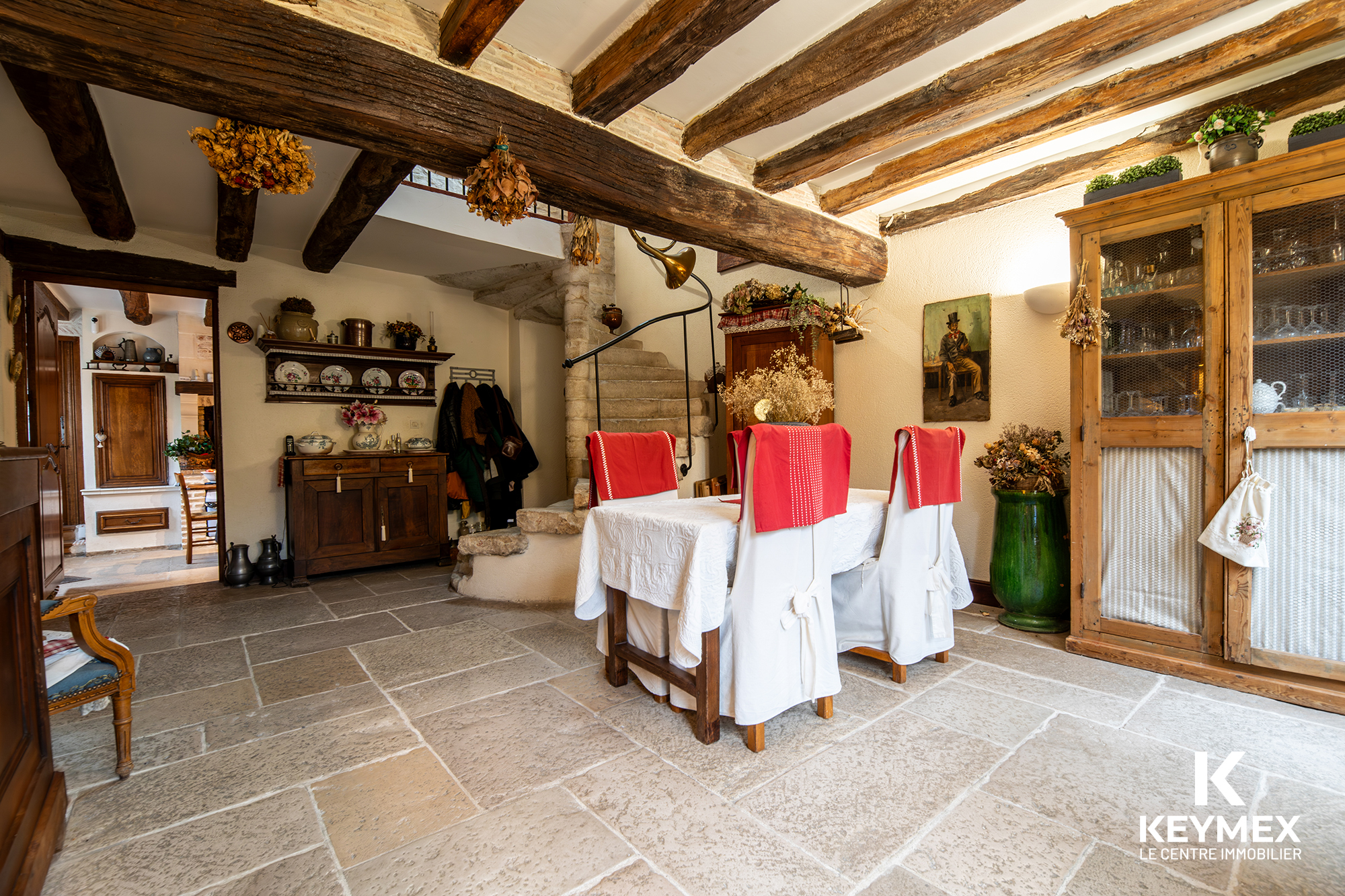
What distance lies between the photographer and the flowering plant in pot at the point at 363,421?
16.3 ft

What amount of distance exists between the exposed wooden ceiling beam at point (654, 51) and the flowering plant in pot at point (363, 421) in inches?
138

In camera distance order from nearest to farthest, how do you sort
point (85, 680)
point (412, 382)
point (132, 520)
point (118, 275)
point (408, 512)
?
point (85, 680), point (118, 275), point (408, 512), point (412, 382), point (132, 520)

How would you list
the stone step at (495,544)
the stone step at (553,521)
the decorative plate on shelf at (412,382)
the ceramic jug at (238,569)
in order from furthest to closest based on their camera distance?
the decorative plate on shelf at (412,382) < the ceramic jug at (238,569) < the stone step at (495,544) < the stone step at (553,521)

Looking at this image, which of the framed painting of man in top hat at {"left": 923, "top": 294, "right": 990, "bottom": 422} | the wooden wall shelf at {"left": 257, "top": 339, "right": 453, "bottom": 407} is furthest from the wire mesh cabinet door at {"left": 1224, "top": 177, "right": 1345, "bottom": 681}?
the wooden wall shelf at {"left": 257, "top": 339, "right": 453, "bottom": 407}

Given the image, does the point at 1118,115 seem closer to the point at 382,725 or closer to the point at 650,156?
the point at 650,156

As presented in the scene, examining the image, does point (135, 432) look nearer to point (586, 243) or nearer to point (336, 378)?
point (336, 378)

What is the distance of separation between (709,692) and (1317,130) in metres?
3.18

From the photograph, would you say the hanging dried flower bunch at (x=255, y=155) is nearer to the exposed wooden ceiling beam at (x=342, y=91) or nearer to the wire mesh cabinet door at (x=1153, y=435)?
the exposed wooden ceiling beam at (x=342, y=91)

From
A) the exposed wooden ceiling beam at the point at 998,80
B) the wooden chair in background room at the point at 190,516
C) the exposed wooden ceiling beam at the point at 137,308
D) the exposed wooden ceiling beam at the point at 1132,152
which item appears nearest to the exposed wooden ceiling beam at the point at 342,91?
the exposed wooden ceiling beam at the point at 998,80

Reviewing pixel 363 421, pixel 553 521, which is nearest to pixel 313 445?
pixel 363 421

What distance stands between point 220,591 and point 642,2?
15.3 feet

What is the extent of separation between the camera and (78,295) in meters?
6.11

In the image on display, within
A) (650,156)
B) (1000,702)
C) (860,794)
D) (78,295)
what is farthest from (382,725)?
(78,295)

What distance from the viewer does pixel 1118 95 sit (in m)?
2.67
